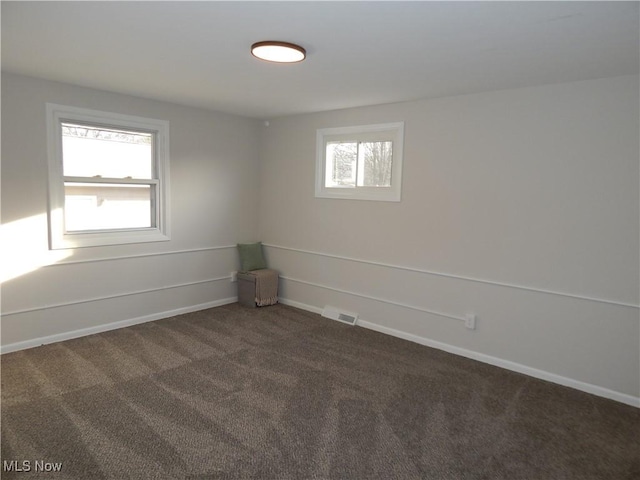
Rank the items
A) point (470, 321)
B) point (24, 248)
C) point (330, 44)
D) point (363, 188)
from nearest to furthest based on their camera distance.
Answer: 1. point (330, 44)
2. point (24, 248)
3. point (470, 321)
4. point (363, 188)

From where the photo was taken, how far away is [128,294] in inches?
169

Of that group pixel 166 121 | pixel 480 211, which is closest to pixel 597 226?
pixel 480 211

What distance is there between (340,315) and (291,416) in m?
2.04

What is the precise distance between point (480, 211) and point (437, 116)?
95 centimetres

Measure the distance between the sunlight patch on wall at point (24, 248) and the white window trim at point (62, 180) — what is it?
0.24 feet

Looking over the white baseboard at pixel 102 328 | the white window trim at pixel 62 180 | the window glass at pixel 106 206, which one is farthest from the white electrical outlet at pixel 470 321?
the window glass at pixel 106 206

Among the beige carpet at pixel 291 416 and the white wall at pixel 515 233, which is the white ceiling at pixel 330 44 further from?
the beige carpet at pixel 291 416

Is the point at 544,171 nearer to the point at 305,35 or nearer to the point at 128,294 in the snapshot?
the point at 305,35

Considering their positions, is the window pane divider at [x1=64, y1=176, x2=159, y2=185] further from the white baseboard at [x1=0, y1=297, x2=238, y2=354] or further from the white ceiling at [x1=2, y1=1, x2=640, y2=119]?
the white baseboard at [x1=0, y1=297, x2=238, y2=354]

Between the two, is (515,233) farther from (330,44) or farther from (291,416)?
(291,416)

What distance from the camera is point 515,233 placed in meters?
3.43

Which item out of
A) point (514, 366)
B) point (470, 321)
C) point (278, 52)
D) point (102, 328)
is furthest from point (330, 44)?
point (102, 328)

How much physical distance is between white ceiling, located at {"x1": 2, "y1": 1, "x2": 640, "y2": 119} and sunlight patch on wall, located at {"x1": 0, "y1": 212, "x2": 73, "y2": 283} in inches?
48.6

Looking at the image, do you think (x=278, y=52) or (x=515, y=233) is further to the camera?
(x=515, y=233)
